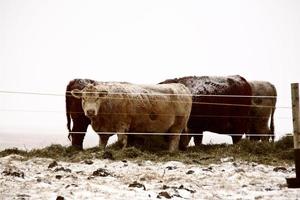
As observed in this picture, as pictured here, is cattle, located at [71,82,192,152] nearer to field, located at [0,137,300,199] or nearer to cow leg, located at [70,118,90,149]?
cow leg, located at [70,118,90,149]

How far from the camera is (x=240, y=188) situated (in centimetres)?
676

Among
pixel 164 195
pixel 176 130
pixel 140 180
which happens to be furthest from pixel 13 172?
pixel 176 130

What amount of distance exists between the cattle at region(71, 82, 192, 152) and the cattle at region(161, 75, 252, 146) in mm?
1601

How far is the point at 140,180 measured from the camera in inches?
288

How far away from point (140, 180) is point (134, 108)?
5.26 metres

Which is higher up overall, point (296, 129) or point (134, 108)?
point (296, 129)

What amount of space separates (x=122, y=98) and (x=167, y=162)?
9.66 ft

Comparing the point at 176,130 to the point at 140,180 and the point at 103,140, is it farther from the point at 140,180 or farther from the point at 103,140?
the point at 140,180

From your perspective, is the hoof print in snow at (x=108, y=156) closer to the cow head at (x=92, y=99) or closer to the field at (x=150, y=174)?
the field at (x=150, y=174)

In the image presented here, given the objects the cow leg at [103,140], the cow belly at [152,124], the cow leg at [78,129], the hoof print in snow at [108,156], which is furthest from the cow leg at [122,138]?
the hoof print in snow at [108,156]

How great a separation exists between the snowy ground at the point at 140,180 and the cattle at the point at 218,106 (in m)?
6.45

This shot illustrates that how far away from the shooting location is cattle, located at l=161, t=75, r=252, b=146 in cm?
1581

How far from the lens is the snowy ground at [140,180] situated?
20.2 feet

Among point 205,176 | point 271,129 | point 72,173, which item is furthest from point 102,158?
point 271,129
